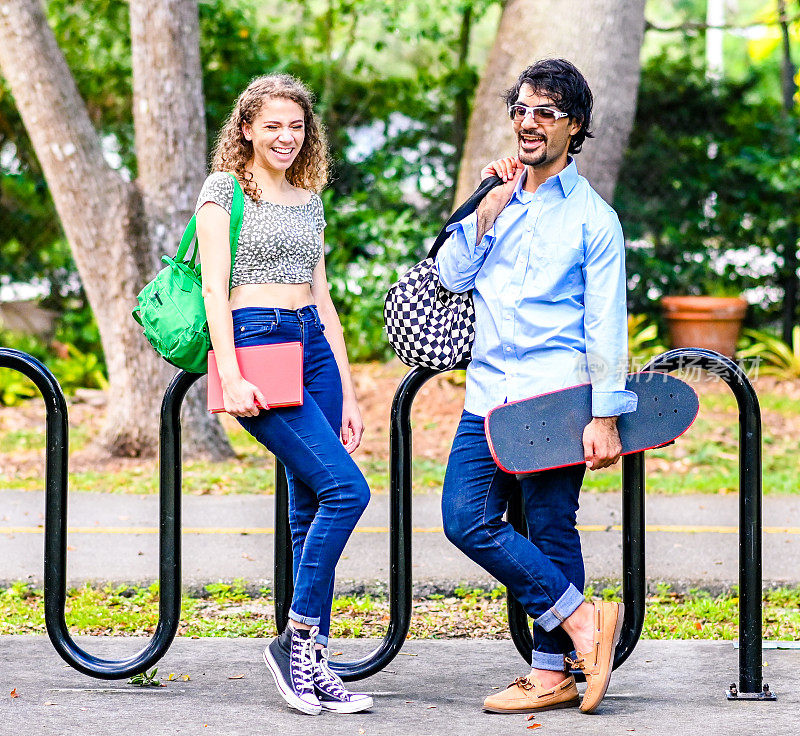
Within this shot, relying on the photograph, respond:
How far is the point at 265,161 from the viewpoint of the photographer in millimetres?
3266

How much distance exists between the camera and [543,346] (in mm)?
3211

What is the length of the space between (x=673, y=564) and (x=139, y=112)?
4.35 metres

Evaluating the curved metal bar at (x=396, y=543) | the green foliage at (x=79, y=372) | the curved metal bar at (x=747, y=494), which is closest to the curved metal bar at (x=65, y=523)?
the curved metal bar at (x=396, y=543)

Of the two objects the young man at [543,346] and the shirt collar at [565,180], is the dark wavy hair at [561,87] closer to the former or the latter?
the young man at [543,346]

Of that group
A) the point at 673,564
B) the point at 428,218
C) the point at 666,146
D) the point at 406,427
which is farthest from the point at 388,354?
the point at 406,427

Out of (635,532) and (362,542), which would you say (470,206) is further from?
(362,542)

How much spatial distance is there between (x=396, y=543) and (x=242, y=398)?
0.77 m

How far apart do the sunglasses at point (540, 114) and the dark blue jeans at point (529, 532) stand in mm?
871

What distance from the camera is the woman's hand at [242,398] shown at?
10.2ft

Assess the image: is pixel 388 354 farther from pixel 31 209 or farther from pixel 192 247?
pixel 192 247

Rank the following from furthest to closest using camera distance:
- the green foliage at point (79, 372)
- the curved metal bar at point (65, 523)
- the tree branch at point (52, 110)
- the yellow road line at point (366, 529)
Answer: the green foliage at point (79, 372) → the tree branch at point (52, 110) → the yellow road line at point (366, 529) → the curved metal bar at point (65, 523)

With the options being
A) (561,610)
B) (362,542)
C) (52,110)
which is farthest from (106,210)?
(561,610)

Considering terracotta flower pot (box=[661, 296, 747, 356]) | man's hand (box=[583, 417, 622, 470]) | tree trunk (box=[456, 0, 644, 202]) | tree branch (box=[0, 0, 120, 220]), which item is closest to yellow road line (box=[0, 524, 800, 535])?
tree branch (box=[0, 0, 120, 220])

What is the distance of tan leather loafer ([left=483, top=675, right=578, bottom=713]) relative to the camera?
3.32 m
